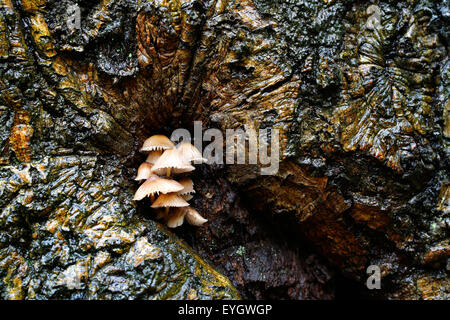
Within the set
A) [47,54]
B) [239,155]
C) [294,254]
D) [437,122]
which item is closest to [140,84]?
[47,54]

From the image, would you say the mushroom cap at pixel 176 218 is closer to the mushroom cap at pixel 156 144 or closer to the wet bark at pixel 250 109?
the wet bark at pixel 250 109

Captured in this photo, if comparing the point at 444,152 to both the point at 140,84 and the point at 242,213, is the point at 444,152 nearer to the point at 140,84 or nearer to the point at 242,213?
the point at 242,213

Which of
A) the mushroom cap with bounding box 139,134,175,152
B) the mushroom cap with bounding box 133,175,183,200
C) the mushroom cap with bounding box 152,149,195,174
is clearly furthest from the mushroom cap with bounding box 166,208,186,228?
the mushroom cap with bounding box 139,134,175,152

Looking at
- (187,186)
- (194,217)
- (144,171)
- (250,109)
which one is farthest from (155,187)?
(250,109)

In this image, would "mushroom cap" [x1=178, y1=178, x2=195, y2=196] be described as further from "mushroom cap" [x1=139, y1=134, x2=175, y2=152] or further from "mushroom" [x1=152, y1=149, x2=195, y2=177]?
"mushroom cap" [x1=139, y1=134, x2=175, y2=152]

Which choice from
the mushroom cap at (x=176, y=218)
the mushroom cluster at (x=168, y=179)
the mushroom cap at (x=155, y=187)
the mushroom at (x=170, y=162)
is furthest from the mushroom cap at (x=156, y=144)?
the mushroom cap at (x=176, y=218)

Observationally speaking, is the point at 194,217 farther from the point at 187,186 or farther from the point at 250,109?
the point at 250,109
